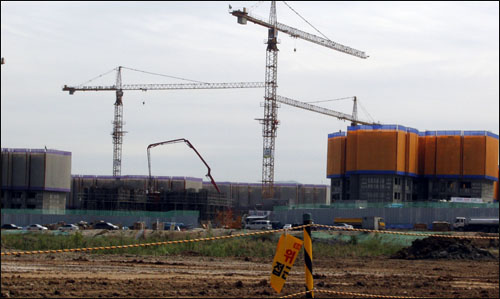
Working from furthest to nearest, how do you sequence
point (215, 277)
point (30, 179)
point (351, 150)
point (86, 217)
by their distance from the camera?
point (351, 150) → point (30, 179) → point (86, 217) → point (215, 277)

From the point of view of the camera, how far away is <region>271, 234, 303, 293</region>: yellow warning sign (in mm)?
8914

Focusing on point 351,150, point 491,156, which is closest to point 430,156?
point 491,156

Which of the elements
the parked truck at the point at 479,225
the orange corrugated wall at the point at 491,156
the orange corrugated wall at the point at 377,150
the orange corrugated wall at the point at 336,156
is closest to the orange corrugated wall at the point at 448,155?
the orange corrugated wall at the point at 491,156

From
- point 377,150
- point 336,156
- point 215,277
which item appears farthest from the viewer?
point 336,156

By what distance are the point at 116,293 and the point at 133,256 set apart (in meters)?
16.5

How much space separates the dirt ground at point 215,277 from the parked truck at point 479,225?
30108mm

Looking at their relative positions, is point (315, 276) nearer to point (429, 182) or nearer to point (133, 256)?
point (133, 256)

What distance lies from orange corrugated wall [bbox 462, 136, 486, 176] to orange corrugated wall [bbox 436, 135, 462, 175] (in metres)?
0.93

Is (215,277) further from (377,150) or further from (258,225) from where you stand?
(377,150)

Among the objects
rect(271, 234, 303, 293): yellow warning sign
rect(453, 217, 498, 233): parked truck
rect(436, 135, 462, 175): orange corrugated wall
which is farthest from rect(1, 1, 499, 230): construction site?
rect(271, 234, 303, 293): yellow warning sign

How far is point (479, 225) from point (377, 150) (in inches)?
1345

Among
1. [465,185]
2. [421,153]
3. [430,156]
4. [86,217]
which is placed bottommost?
[86,217]

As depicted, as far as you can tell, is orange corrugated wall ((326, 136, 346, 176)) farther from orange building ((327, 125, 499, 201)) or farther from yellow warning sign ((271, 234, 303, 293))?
yellow warning sign ((271, 234, 303, 293))

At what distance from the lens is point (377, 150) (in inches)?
3821
